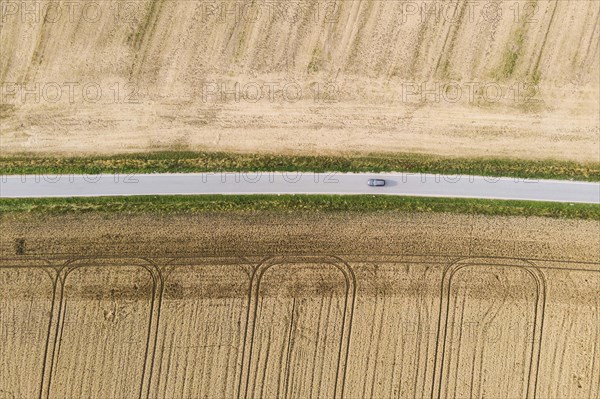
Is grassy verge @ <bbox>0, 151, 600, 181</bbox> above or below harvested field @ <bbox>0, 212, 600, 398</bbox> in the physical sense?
above

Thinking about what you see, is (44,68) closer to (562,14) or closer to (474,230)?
(474,230)

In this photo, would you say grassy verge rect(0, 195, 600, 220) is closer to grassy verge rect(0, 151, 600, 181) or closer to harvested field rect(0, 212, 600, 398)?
harvested field rect(0, 212, 600, 398)

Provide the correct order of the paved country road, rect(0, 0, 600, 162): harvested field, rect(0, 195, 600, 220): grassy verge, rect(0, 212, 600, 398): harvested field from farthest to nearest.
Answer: rect(0, 0, 600, 162): harvested field, the paved country road, rect(0, 195, 600, 220): grassy verge, rect(0, 212, 600, 398): harvested field

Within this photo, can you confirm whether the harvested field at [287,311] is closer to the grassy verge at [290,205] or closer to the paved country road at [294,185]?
the grassy verge at [290,205]

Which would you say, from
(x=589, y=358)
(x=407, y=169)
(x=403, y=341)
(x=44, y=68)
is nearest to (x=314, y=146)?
(x=407, y=169)

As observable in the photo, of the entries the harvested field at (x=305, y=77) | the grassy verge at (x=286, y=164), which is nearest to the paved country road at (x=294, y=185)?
the grassy verge at (x=286, y=164)

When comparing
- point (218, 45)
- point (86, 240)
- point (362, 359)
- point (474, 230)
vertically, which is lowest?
point (362, 359)

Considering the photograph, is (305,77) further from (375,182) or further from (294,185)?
(375,182)

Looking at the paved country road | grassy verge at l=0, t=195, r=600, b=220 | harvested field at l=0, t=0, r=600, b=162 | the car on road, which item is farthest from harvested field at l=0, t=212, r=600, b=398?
harvested field at l=0, t=0, r=600, b=162
